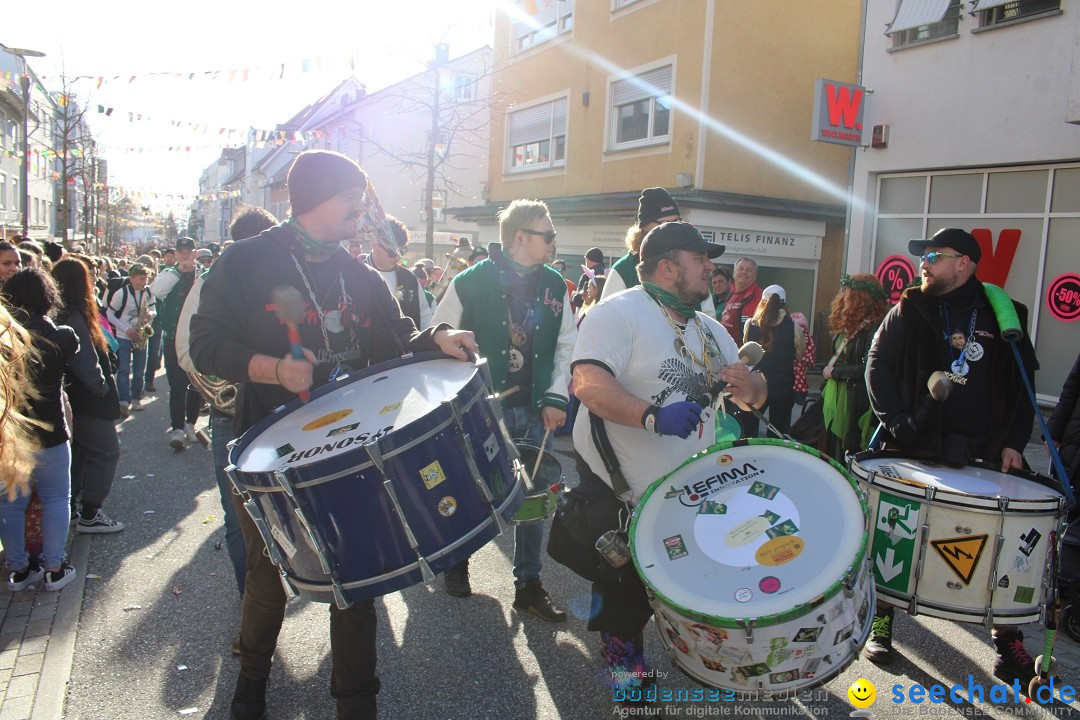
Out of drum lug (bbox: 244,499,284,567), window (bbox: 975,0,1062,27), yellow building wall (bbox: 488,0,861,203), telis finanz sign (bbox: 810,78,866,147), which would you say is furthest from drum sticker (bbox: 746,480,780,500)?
yellow building wall (bbox: 488,0,861,203)

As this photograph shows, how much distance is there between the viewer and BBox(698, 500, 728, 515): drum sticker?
2.55m

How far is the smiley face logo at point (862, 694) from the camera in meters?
3.22

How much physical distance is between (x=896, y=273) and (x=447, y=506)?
12.0 meters

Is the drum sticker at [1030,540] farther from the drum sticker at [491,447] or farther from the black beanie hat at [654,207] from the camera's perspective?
the black beanie hat at [654,207]

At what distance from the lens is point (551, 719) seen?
123 inches

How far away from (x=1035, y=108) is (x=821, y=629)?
10783 millimetres

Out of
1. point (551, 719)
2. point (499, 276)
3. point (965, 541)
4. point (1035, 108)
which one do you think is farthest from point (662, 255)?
point (1035, 108)

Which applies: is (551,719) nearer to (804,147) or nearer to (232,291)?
(232,291)

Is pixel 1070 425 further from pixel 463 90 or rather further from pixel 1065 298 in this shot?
pixel 463 90

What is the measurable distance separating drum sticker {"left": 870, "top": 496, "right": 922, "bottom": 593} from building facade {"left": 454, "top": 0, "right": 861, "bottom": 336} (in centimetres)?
1146

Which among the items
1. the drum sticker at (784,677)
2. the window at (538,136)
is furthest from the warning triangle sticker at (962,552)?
the window at (538,136)

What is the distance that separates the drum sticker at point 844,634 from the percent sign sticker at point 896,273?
11.0 m

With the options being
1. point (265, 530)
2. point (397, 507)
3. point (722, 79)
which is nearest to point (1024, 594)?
point (397, 507)

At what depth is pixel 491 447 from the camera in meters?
2.60
